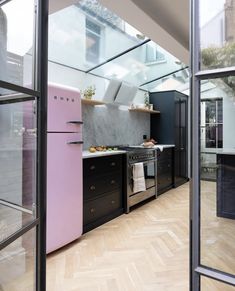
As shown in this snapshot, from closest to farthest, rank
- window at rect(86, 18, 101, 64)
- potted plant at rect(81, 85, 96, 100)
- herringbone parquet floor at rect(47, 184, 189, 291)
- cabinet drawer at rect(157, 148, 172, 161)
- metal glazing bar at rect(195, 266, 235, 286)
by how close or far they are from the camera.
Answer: metal glazing bar at rect(195, 266, 235, 286), herringbone parquet floor at rect(47, 184, 189, 291), window at rect(86, 18, 101, 64), potted plant at rect(81, 85, 96, 100), cabinet drawer at rect(157, 148, 172, 161)

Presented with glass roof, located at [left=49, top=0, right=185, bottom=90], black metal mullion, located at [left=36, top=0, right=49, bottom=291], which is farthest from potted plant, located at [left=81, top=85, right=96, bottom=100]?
black metal mullion, located at [left=36, top=0, right=49, bottom=291]

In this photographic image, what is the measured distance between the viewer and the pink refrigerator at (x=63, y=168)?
8.41 feet

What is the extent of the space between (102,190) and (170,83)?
3.72 m

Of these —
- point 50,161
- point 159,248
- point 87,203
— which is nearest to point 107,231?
point 87,203

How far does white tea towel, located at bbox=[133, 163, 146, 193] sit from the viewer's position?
13.3 feet

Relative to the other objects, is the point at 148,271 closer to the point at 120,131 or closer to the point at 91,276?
the point at 91,276

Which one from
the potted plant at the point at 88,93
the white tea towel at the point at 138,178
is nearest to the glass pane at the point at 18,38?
the potted plant at the point at 88,93

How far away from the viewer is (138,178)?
4109 mm

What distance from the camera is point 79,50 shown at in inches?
152

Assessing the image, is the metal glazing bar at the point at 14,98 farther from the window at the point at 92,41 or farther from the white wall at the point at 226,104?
the window at the point at 92,41

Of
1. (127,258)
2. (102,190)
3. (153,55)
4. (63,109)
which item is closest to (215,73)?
(63,109)

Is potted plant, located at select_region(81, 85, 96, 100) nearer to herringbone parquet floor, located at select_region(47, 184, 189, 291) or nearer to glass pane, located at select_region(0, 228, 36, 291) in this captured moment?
herringbone parquet floor, located at select_region(47, 184, 189, 291)

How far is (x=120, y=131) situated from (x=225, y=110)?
3731mm

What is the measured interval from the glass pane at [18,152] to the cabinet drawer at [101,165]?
1.36m
